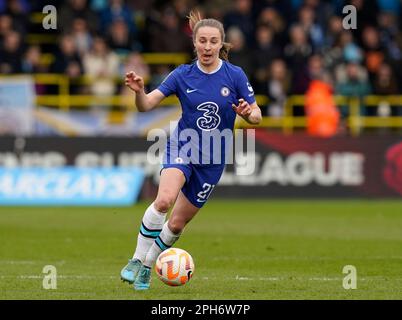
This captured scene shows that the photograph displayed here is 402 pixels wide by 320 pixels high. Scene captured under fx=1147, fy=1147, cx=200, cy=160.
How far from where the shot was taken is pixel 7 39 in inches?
907

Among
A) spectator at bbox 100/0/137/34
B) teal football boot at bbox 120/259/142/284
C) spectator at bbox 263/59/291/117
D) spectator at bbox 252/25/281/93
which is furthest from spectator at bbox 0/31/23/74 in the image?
teal football boot at bbox 120/259/142/284

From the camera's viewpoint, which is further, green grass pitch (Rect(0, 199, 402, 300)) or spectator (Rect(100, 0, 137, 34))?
spectator (Rect(100, 0, 137, 34))

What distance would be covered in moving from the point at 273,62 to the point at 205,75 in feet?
42.6

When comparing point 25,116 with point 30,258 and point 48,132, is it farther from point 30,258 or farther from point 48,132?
point 30,258

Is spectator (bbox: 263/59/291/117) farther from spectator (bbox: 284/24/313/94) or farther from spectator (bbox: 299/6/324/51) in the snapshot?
spectator (bbox: 299/6/324/51)

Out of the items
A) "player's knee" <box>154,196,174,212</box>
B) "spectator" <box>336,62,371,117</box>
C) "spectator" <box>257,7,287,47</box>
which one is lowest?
"player's knee" <box>154,196,174,212</box>

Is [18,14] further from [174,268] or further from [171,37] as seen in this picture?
[174,268]

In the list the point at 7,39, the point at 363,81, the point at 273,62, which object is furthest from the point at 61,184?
the point at 363,81

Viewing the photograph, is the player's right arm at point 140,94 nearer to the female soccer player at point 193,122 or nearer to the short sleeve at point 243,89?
the female soccer player at point 193,122

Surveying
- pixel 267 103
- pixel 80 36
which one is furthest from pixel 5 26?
pixel 267 103

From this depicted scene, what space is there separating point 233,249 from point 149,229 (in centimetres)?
403

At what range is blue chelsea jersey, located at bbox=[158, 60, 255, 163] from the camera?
35.0 feet

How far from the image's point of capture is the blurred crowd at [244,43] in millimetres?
23469

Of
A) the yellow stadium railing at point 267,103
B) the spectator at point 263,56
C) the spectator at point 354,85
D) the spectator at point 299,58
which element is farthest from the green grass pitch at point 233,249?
the spectator at point 299,58
